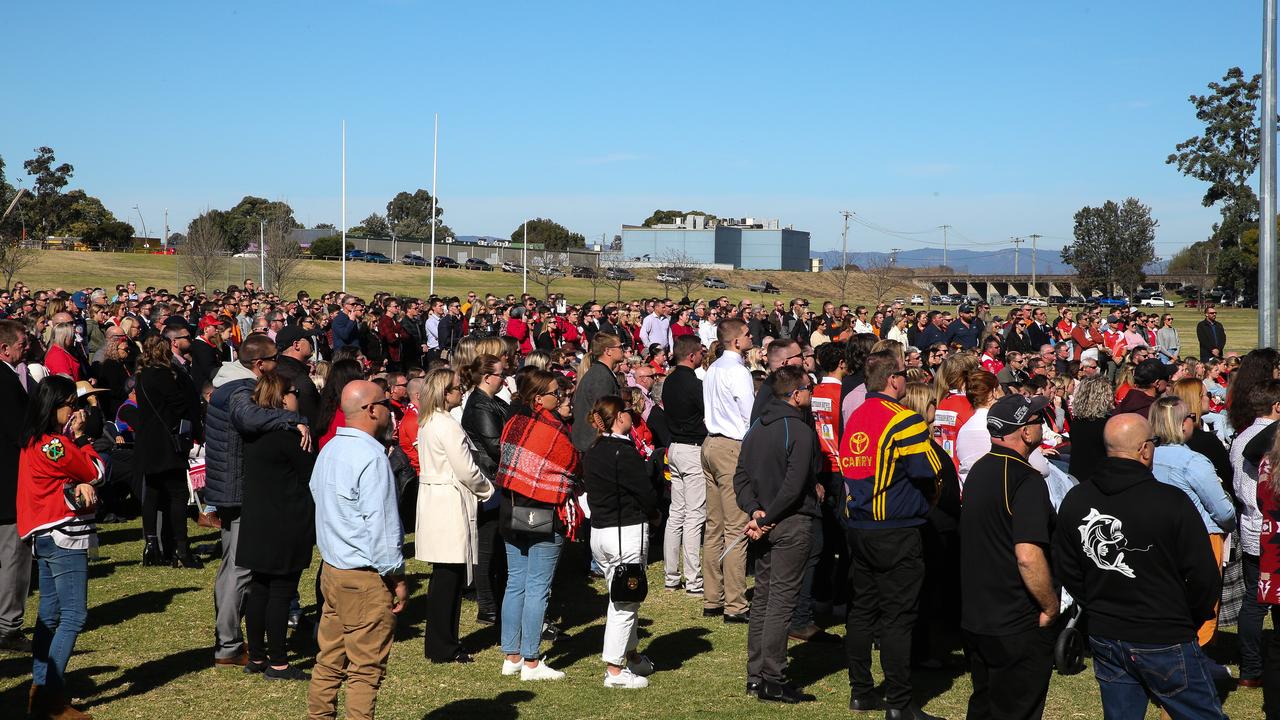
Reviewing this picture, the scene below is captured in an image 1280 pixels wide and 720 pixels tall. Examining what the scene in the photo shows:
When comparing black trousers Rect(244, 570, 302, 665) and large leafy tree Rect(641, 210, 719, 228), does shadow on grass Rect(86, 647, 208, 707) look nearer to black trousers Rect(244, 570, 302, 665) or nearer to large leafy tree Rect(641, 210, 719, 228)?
black trousers Rect(244, 570, 302, 665)

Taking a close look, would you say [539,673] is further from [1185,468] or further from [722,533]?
[1185,468]

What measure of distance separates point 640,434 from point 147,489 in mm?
4247

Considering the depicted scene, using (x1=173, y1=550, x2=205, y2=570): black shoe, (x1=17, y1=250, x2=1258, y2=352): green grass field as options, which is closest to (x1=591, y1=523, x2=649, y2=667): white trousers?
(x1=173, y1=550, x2=205, y2=570): black shoe

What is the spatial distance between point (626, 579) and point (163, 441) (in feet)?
15.8

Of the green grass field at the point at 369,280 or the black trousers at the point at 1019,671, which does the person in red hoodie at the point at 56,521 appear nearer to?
the black trousers at the point at 1019,671

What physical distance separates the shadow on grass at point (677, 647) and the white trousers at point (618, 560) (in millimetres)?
650

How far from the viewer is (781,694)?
20.0 ft

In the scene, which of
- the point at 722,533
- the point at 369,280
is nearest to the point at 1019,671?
the point at 722,533

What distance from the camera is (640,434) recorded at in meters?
9.27

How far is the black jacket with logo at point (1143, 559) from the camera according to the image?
162 inches

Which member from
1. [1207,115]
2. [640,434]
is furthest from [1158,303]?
[640,434]

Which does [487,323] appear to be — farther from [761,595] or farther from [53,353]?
[761,595]

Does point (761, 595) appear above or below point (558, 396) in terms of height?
below

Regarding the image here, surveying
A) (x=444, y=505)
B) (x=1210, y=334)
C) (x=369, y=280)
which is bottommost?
(x=444, y=505)
